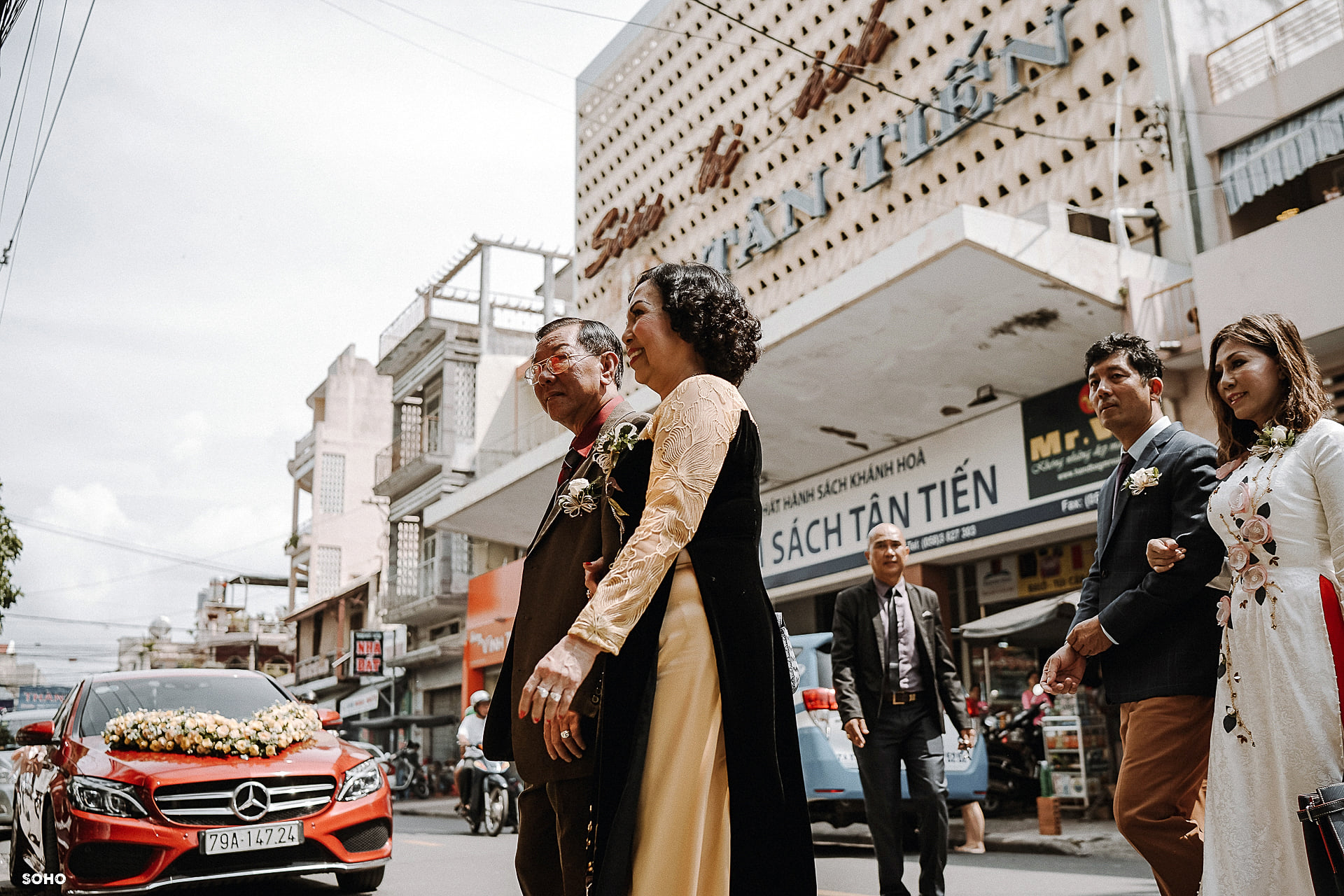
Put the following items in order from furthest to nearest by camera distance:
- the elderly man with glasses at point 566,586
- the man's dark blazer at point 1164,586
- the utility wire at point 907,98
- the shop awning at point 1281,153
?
the utility wire at point 907,98 → the shop awning at point 1281,153 → the man's dark blazer at point 1164,586 → the elderly man with glasses at point 566,586

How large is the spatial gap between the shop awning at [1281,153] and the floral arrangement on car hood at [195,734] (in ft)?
Result: 34.1

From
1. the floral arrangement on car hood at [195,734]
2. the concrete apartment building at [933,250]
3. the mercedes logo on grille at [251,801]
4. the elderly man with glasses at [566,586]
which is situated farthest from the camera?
the concrete apartment building at [933,250]

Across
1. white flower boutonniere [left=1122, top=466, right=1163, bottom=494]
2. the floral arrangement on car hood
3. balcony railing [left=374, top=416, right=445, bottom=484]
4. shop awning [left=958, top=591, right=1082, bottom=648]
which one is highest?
balcony railing [left=374, top=416, right=445, bottom=484]

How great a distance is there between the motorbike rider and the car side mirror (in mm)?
6600

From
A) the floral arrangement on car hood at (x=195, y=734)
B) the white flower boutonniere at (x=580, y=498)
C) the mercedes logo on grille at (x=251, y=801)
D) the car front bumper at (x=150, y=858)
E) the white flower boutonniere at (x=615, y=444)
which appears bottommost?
the car front bumper at (x=150, y=858)

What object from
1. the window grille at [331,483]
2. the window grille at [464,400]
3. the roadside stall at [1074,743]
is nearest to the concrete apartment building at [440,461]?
the window grille at [464,400]

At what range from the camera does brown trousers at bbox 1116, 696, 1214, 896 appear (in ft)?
10.3

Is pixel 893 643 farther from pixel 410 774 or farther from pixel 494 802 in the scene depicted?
pixel 410 774

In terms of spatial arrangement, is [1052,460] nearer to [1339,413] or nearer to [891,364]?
[891,364]

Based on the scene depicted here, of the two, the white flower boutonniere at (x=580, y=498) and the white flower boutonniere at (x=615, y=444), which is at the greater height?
the white flower boutonniere at (x=615, y=444)

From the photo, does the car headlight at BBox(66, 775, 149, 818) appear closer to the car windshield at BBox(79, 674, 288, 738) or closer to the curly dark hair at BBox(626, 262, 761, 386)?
the car windshield at BBox(79, 674, 288, 738)

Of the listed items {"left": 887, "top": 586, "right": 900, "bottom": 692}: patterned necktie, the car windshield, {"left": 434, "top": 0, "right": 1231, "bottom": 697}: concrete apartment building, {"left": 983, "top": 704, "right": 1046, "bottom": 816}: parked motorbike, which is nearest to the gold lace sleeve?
{"left": 887, "top": 586, "right": 900, "bottom": 692}: patterned necktie

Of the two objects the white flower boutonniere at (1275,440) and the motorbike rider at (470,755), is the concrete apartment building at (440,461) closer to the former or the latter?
the motorbike rider at (470,755)

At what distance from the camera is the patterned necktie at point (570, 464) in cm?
307
